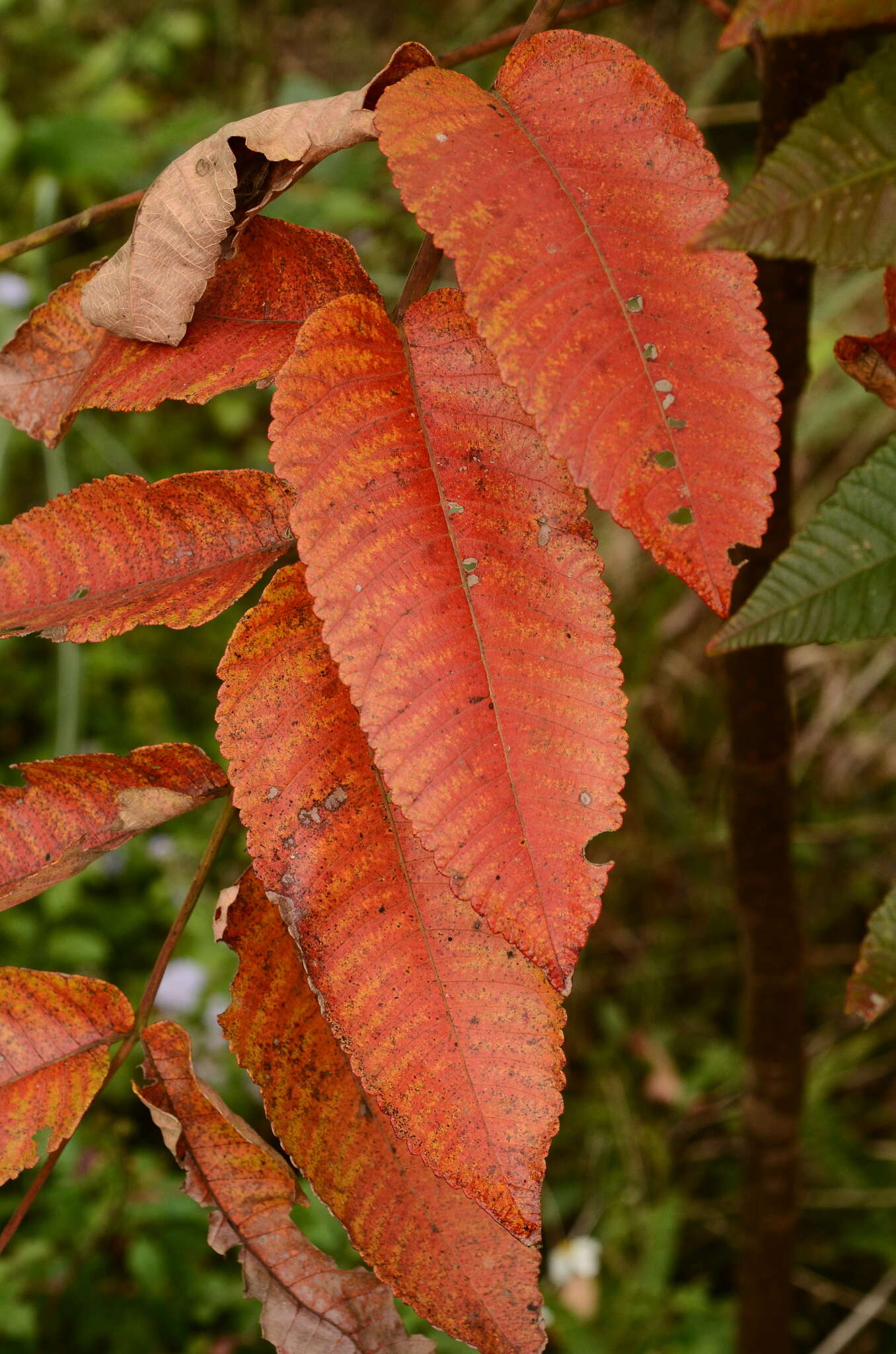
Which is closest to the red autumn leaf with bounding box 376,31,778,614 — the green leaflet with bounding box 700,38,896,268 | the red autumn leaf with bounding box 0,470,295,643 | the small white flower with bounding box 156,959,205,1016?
the green leaflet with bounding box 700,38,896,268

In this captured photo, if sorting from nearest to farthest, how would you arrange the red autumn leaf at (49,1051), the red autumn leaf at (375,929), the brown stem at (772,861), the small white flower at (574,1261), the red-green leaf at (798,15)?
1. the red-green leaf at (798,15)
2. the red autumn leaf at (375,929)
3. the red autumn leaf at (49,1051)
4. the brown stem at (772,861)
5. the small white flower at (574,1261)

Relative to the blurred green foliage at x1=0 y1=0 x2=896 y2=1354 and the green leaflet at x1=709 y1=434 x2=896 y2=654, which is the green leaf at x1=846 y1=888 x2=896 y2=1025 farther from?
the blurred green foliage at x1=0 y1=0 x2=896 y2=1354

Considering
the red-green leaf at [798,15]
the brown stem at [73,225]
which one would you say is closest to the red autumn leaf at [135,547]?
the brown stem at [73,225]

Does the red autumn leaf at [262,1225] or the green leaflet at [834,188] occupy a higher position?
the green leaflet at [834,188]

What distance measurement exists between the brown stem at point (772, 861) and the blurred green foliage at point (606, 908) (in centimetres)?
33

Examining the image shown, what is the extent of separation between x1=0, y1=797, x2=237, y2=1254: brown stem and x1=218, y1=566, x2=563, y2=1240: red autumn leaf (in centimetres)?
9

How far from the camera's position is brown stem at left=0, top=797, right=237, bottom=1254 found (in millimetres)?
490

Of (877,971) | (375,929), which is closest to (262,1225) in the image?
(375,929)

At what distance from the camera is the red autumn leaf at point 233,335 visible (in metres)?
0.44

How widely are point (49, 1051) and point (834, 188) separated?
50 cm

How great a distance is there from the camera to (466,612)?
38cm

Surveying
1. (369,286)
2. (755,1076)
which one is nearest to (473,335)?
(369,286)

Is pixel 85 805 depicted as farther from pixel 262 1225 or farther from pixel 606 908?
pixel 606 908

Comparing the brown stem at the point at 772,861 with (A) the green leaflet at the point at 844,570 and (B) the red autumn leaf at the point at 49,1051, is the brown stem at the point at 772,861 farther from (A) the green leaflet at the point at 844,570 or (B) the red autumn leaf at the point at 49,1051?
(B) the red autumn leaf at the point at 49,1051
